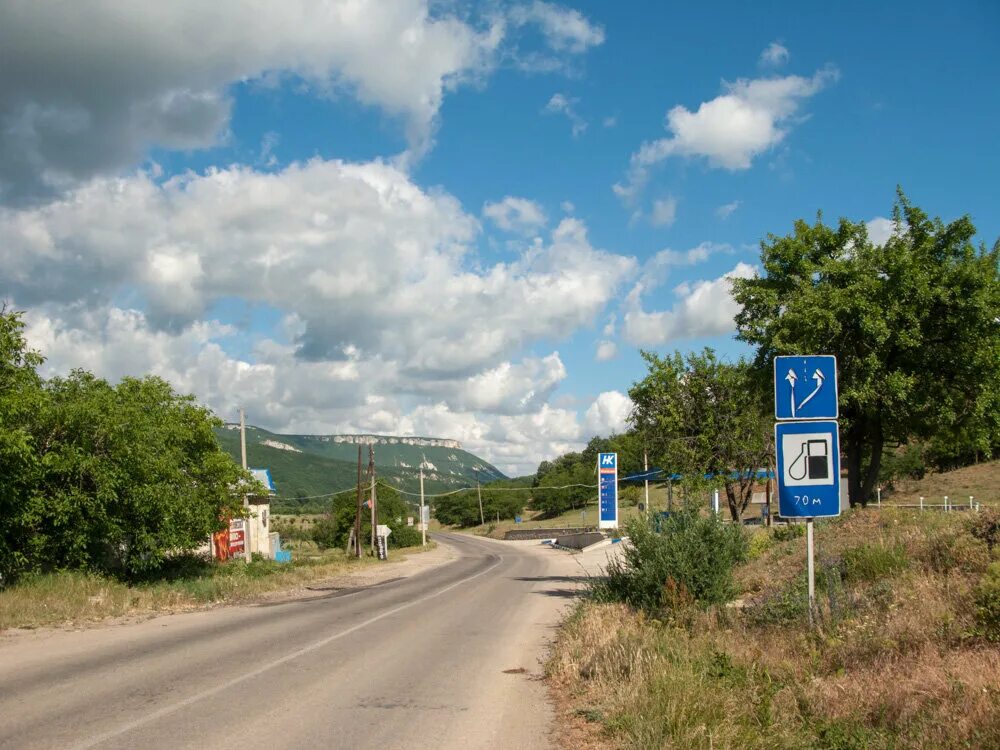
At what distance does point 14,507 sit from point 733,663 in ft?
55.9

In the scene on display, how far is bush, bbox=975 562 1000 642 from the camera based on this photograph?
277 inches

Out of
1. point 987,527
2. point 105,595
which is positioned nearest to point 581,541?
point 105,595

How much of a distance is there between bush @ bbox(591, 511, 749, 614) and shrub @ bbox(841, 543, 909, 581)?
5.40ft

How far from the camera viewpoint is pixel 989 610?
23.8ft

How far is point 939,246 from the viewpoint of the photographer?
797 inches

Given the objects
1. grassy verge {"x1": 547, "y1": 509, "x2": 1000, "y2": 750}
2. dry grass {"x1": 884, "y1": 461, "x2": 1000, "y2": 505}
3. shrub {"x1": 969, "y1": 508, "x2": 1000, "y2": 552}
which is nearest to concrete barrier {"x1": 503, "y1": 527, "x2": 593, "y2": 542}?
dry grass {"x1": 884, "y1": 461, "x2": 1000, "y2": 505}

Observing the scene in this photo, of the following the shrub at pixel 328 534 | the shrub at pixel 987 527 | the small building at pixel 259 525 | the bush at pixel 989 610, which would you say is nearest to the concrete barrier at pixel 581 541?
the small building at pixel 259 525

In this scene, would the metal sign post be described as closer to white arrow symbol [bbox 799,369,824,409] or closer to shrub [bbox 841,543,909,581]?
white arrow symbol [bbox 799,369,824,409]

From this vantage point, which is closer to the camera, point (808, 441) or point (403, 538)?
point (808, 441)

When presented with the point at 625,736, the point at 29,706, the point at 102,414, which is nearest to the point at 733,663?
the point at 625,736

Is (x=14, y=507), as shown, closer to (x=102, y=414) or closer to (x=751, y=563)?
(x=102, y=414)

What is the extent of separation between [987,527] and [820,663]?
5004 millimetres

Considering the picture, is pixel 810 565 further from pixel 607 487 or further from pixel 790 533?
pixel 607 487

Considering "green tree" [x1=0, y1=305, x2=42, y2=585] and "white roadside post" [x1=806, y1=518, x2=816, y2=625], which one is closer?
"white roadside post" [x1=806, y1=518, x2=816, y2=625]
